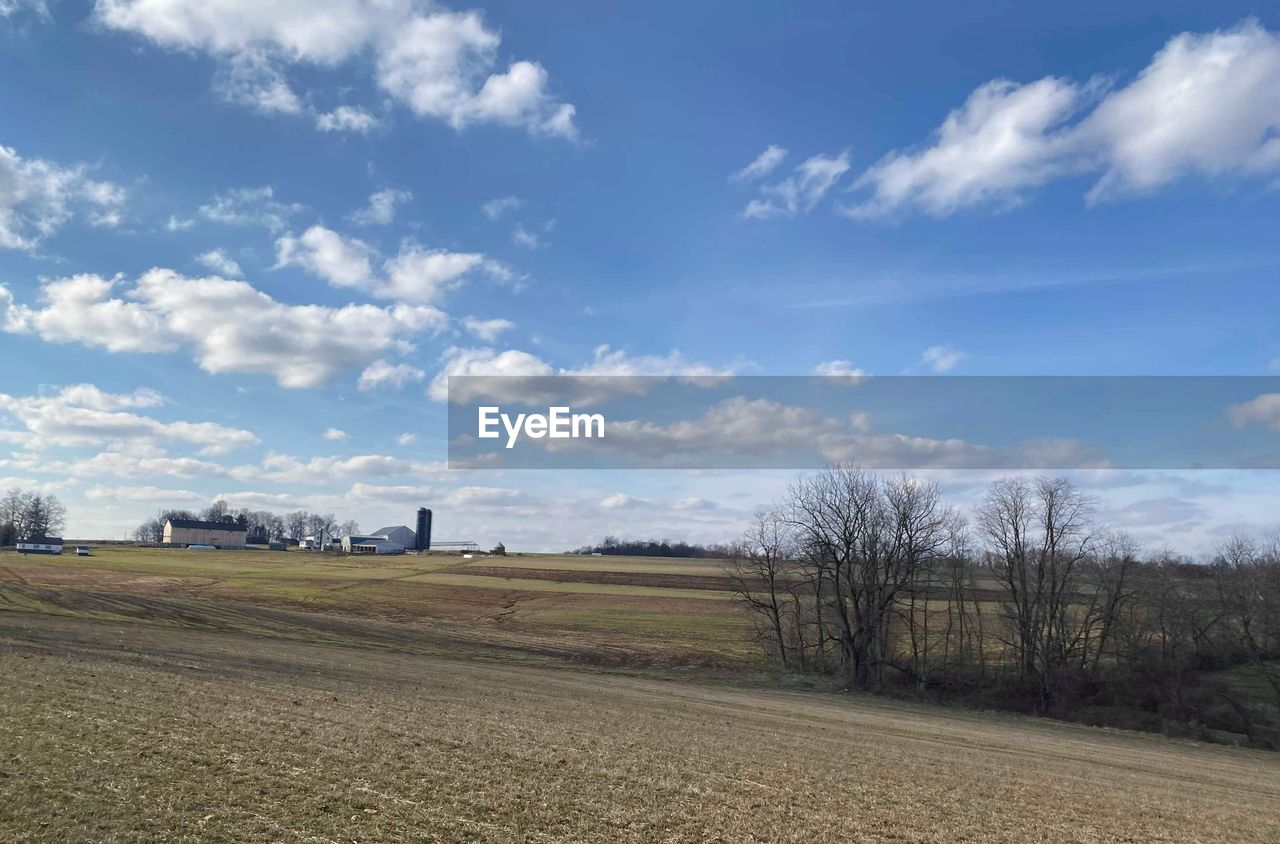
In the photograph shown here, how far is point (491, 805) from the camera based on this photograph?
12.6m

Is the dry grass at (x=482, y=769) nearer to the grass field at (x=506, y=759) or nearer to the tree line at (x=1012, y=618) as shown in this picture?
the grass field at (x=506, y=759)

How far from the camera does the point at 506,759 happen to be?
1582 cm

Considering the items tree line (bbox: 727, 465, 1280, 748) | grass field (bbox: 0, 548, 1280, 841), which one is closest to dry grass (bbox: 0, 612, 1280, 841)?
grass field (bbox: 0, 548, 1280, 841)

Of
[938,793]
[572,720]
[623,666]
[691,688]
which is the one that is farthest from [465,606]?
[938,793]

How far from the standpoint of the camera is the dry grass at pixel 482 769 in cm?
1129

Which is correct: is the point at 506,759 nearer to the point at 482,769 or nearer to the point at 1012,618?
the point at 482,769

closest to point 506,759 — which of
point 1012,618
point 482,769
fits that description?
point 482,769

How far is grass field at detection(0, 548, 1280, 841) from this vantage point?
11484 millimetres

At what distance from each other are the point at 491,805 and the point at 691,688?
28.5 metres

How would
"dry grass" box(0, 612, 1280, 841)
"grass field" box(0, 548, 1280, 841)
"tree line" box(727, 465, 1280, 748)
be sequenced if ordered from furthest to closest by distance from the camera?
1. "tree line" box(727, 465, 1280, 748)
2. "grass field" box(0, 548, 1280, 841)
3. "dry grass" box(0, 612, 1280, 841)

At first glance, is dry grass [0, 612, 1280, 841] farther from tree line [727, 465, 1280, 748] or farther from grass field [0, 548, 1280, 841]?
tree line [727, 465, 1280, 748]

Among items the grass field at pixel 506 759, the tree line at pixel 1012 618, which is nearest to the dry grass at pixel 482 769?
the grass field at pixel 506 759

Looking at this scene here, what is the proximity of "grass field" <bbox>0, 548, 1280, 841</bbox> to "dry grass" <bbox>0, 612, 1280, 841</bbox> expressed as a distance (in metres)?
0.07

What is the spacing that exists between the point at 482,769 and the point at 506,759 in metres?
1.16
